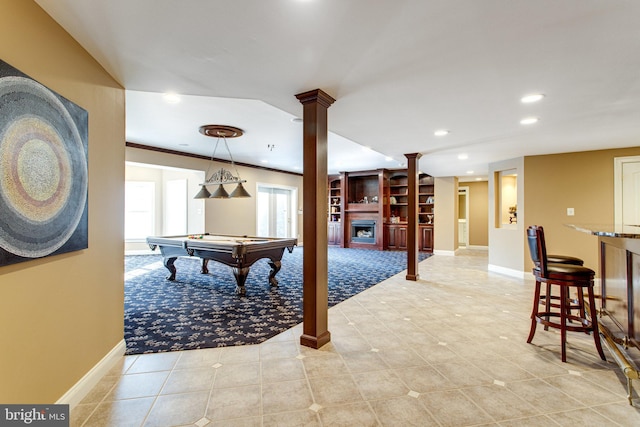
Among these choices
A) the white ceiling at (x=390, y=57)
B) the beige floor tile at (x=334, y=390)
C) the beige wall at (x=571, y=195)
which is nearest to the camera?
the white ceiling at (x=390, y=57)

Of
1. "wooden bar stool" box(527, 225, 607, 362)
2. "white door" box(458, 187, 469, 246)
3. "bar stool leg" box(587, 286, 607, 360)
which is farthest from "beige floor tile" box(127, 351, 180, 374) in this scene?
"white door" box(458, 187, 469, 246)

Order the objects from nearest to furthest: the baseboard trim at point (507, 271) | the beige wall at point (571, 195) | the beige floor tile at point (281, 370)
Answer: the beige floor tile at point (281, 370)
the beige wall at point (571, 195)
the baseboard trim at point (507, 271)

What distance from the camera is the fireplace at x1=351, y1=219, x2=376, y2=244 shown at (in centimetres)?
968

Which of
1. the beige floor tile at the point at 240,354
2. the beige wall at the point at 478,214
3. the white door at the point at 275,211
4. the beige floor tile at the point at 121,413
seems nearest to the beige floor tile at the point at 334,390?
the beige floor tile at the point at 240,354

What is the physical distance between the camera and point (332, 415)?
1733mm

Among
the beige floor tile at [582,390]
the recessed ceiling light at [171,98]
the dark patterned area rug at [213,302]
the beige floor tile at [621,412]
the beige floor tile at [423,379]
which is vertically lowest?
the beige floor tile at [621,412]

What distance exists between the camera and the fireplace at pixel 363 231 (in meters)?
9.68

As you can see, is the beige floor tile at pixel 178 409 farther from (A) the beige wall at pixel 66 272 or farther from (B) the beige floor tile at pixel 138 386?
(A) the beige wall at pixel 66 272

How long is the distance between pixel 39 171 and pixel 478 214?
10.4 metres

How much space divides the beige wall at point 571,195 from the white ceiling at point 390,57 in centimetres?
130

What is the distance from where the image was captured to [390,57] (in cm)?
210

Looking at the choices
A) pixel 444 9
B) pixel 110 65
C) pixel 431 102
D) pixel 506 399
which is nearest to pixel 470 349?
pixel 506 399

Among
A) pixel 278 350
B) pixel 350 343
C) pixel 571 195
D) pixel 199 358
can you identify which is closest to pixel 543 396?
pixel 350 343

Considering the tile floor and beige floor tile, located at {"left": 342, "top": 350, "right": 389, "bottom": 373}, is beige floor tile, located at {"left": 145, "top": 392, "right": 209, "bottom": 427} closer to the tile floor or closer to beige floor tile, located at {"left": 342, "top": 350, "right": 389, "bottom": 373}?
the tile floor
